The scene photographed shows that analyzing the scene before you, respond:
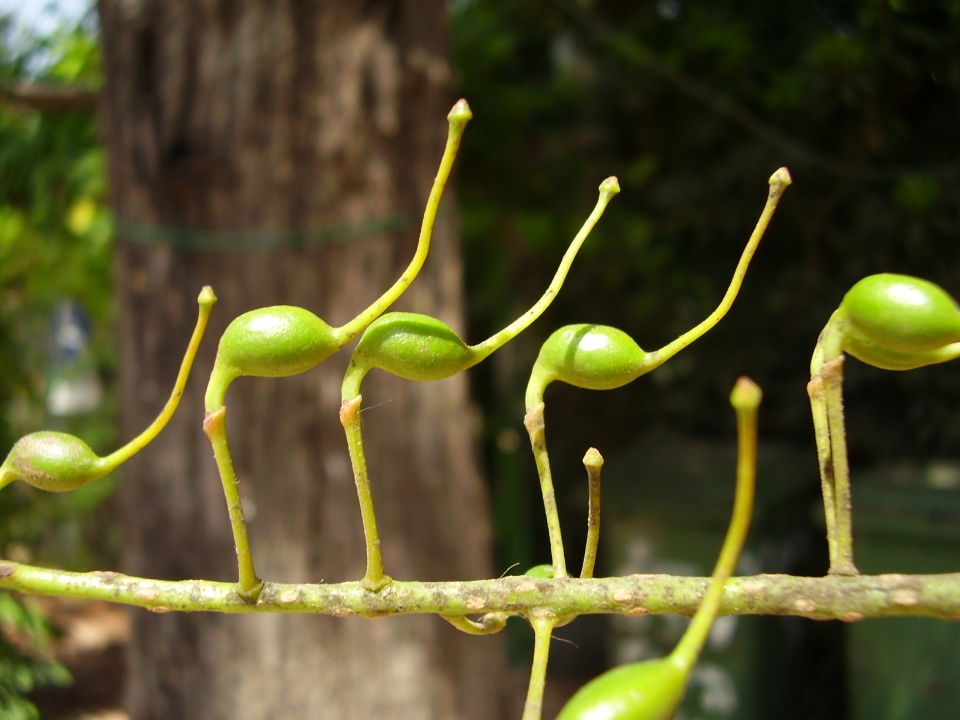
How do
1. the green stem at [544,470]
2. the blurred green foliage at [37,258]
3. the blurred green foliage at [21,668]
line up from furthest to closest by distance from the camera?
the blurred green foliage at [37,258]
the blurred green foliage at [21,668]
the green stem at [544,470]

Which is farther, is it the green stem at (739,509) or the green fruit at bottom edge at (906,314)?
the green fruit at bottom edge at (906,314)

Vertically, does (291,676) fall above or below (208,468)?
below

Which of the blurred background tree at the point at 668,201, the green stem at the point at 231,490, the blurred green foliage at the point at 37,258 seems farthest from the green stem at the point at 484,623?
the blurred background tree at the point at 668,201

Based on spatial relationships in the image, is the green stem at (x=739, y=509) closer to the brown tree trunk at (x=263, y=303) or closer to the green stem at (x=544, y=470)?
the green stem at (x=544, y=470)

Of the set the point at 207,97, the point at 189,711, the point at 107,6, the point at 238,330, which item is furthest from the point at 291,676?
the point at 107,6

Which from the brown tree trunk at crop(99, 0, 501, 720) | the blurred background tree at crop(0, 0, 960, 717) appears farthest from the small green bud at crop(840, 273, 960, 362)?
the brown tree trunk at crop(99, 0, 501, 720)

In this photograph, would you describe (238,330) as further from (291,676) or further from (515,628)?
(515,628)

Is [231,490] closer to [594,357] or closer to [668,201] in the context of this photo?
[594,357]

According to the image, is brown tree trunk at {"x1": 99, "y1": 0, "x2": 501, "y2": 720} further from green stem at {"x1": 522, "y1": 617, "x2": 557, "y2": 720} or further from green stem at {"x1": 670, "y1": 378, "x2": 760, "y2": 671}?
green stem at {"x1": 670, "y1": 378, "x2": 760, "y2": 671}
